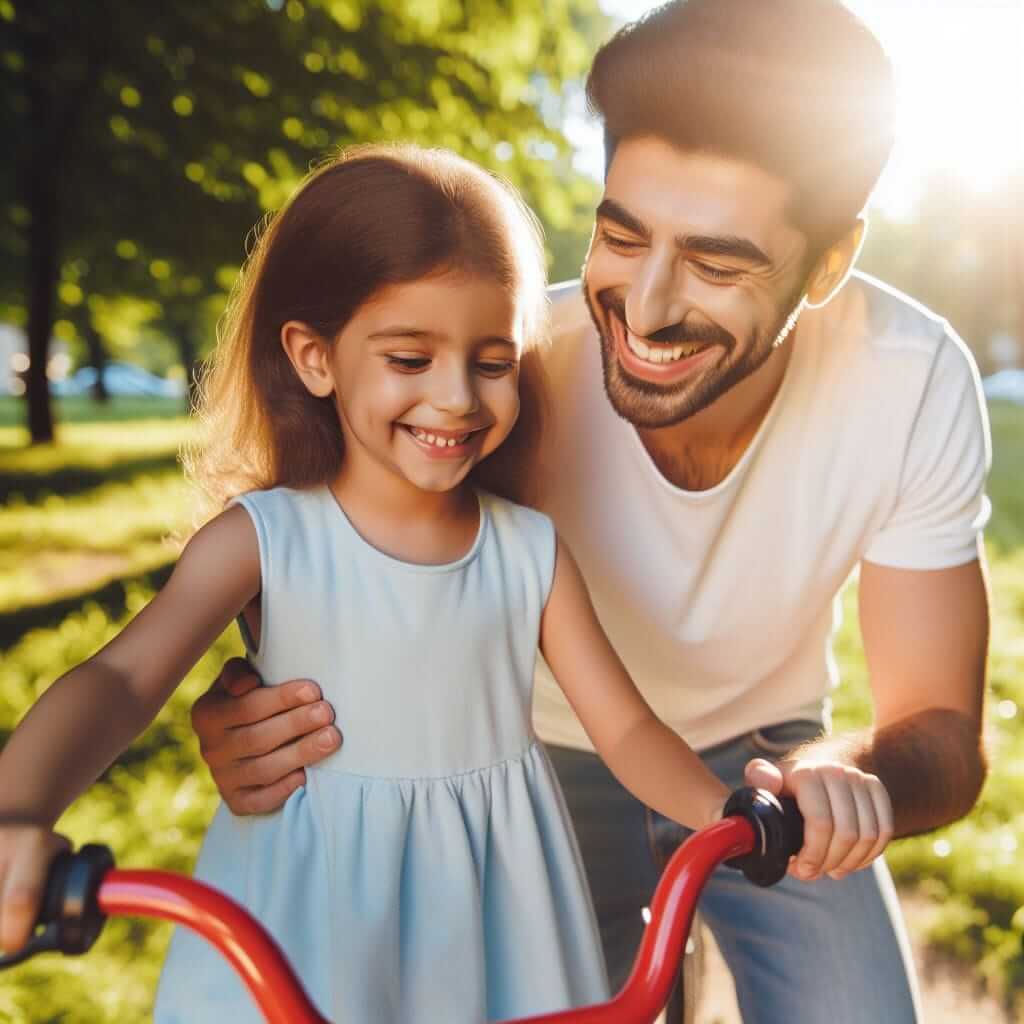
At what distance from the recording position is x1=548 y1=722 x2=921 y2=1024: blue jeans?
7.18 ft

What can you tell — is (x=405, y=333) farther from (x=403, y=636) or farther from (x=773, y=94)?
(x=773, y=94)

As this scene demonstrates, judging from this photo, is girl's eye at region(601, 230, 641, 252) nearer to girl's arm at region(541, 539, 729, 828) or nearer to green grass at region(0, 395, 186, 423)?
girl's arm at region(541, 539, 729, 828)

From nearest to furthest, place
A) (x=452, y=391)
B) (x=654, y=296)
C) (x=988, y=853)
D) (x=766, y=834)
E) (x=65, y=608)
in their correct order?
(x=766, y=834), (x=452, y=391), (x=654, y=296), (x=988, y=853), (x=65, y=608)

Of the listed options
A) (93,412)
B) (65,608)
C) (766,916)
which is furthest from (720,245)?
(93,412)

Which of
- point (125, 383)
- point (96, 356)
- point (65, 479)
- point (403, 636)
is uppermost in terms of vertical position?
point (125, 383)

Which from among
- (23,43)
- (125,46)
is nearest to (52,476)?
(23,43)

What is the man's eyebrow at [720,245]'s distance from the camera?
2141mm

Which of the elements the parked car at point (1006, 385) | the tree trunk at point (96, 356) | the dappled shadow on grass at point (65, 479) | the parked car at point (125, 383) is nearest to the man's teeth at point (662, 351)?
the dappled shadow on grass at point (65, 479)

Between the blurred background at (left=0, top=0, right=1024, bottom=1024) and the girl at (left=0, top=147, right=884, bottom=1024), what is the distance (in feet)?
2.50

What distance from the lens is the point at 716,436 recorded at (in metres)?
2.51

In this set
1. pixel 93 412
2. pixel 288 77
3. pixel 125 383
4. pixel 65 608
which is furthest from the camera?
pixel 125 383

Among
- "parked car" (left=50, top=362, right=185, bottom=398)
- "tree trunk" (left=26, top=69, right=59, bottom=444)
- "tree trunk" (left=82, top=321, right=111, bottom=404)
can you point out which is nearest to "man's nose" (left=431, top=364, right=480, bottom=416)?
"tree trunk" (left=26, top=69, right=59, bottom=444)

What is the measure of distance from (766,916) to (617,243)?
49.5 inches

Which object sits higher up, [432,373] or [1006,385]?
[1006,385]
